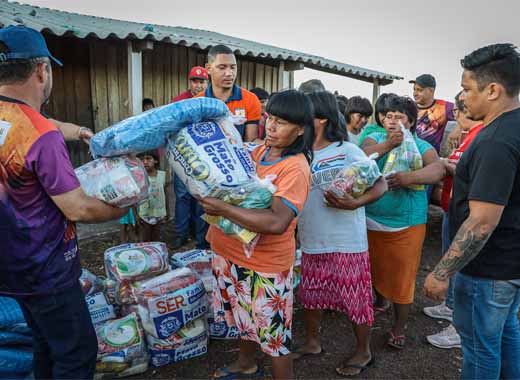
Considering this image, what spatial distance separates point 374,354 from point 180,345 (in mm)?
1465

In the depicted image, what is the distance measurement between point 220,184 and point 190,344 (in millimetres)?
1459

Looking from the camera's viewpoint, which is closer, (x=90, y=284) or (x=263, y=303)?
(x=263, y=303)

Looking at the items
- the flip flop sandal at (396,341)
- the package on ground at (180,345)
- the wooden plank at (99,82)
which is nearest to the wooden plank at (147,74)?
the wooden plank at (99,82)

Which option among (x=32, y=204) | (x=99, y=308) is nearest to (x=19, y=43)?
(x=32, y=204)

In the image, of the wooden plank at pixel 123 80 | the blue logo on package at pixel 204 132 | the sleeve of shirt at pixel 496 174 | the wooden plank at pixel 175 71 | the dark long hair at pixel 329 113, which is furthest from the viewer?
the wooden plank at pixel 175 71

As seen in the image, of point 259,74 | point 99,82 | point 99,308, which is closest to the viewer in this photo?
point 99,308

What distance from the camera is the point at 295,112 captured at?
1.99 metres

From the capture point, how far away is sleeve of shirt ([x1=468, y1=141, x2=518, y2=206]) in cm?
164

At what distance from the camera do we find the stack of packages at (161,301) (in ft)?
8.37

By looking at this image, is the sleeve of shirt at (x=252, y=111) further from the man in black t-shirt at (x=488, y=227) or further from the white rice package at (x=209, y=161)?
the man in black t-shirt at (x=488, y=227)

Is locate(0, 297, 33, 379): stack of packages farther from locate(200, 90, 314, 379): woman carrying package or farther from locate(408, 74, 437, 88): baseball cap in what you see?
locate(408, 74, 437, 88): baseball cap

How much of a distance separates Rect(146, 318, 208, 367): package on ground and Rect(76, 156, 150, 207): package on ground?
127 cm

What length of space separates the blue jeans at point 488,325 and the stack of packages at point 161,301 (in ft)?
5.47

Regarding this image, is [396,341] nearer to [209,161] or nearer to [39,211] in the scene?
[209,161]
